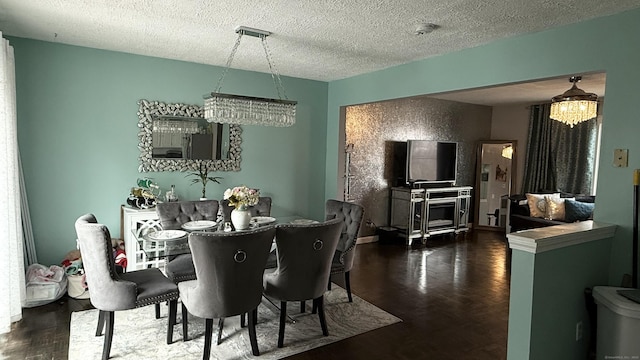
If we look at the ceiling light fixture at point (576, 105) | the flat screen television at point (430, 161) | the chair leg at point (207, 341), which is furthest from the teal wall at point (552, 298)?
the flat screen television at point (430, 161)

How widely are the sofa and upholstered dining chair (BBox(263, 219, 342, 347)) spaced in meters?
3.90

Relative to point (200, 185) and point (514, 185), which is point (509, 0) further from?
point (514, 185)

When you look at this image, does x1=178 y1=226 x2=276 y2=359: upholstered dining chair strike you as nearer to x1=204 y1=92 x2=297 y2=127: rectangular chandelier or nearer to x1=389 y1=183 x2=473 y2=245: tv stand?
x1=204 y1=92 x2=297 y2=127: rectangular chandelier

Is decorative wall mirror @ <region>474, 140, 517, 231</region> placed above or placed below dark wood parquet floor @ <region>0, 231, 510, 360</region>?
above

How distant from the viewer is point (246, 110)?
336cm

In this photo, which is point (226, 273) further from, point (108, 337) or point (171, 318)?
point (108, 337)

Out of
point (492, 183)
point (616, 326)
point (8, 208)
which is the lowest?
point (616, 326)

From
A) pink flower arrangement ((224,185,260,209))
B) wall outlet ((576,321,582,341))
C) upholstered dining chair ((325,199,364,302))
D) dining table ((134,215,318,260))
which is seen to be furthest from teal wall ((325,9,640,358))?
dining table ((134,215,318,260))

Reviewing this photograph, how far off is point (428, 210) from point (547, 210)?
1783 mm

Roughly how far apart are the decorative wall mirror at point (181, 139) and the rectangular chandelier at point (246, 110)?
4.43 feet

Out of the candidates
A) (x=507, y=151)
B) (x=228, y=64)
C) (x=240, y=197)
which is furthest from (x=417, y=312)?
(x=507, y=151)

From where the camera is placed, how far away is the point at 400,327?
11.0 ft

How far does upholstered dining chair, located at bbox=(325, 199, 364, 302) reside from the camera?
11.9ft

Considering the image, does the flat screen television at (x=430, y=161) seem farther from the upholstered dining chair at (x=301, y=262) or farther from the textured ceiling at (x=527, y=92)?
the upholstered dining chair at (x=301, y=262)
